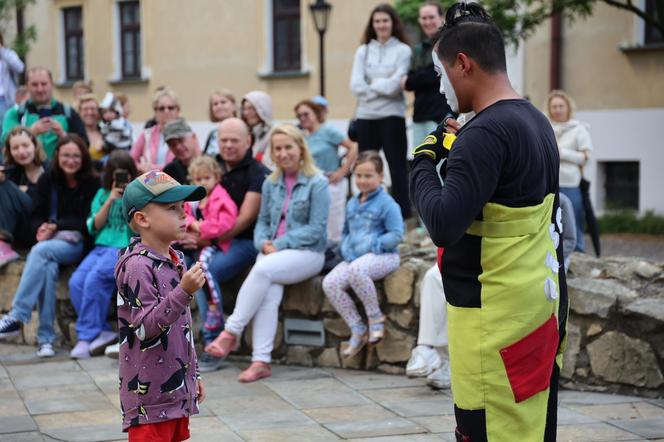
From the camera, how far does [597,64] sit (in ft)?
56.1

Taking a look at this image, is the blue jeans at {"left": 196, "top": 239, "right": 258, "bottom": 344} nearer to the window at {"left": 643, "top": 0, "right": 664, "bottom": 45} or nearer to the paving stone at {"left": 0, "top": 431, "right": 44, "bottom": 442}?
the paving stone at {"left": 0, "top": 431, "right": 44, "bottom": 442}

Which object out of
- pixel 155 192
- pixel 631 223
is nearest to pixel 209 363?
pixel 155 192

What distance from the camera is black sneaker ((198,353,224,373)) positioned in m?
7.50

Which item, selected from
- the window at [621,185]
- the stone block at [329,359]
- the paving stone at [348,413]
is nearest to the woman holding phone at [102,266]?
the stone block at [329,359]

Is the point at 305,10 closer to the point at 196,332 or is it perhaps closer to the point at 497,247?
the point at 196,332

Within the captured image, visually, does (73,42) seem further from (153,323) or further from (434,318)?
(153,323)

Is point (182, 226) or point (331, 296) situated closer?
point (182, 226)

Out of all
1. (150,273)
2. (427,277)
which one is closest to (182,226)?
Result: (150,273)

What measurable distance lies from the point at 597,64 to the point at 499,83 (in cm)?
1427

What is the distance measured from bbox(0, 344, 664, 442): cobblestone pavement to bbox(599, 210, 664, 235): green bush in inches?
361

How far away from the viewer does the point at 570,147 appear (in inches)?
411

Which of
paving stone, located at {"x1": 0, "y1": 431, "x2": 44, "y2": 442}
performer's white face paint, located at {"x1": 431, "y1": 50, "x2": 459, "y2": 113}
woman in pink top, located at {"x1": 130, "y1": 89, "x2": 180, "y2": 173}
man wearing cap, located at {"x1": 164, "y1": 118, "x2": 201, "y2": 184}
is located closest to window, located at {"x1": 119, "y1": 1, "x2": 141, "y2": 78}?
woman in pink top, located at {"x1": 130, "y1": 89, "x2": 180, "y2": 173}

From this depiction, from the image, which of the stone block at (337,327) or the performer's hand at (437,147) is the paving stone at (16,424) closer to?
the stone block at (337,327)

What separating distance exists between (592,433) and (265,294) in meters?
2.54
